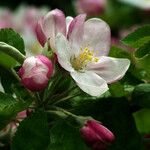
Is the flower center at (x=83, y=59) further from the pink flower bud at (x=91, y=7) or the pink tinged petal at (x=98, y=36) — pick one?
the pink flower bud at (x=91, y=7)

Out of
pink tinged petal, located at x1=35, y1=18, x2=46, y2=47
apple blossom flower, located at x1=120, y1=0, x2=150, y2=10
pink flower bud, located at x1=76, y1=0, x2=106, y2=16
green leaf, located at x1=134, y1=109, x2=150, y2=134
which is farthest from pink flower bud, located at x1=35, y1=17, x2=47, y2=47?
apple blossom flower, located at x1=120, y1=0, x2=150, y2=10

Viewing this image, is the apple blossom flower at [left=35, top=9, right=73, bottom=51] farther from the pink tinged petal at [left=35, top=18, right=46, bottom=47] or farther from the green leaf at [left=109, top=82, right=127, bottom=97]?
the green leaf at [left=109, top=82, right=127, bottom=97]

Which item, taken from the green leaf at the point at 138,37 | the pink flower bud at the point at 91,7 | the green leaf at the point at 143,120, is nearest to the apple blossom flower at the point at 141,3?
the pink flower bud at the point at 91,7


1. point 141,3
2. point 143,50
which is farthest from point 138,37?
point 141,3

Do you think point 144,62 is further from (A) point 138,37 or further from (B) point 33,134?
(B) point 33,134

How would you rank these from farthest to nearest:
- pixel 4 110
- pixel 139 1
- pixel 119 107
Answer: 1. pixel 139 1
2. pixel 119 107
3. pixel 4 110

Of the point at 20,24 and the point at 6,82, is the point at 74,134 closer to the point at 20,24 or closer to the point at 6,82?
the point at 6,82

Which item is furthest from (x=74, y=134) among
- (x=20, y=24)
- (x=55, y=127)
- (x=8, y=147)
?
(x=20, y=24)

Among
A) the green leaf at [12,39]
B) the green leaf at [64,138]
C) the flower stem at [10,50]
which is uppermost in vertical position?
the flower stem at [10,50]

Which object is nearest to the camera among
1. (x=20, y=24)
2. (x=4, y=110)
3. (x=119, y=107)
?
(x=4, y=110)
